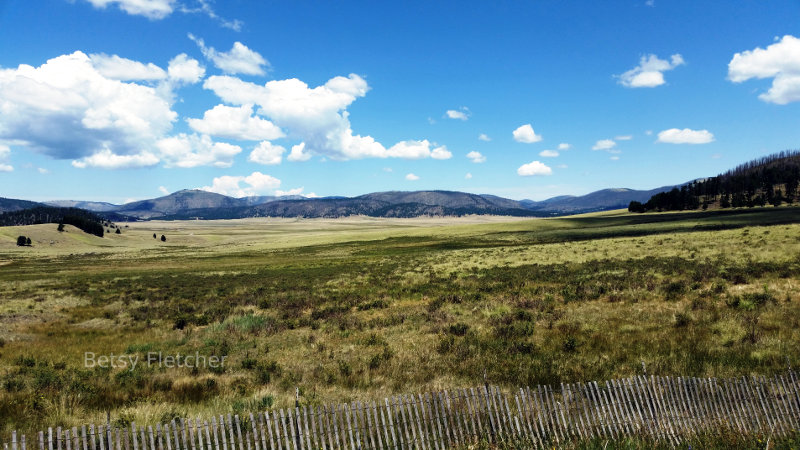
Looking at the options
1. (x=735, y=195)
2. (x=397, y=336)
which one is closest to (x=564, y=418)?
(x=397, y=336)

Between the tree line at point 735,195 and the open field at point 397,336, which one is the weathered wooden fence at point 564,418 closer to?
the open field at point 397,336

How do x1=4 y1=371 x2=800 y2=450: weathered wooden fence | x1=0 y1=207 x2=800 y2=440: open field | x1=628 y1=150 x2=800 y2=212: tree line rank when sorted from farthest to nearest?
x1=628 y1=150 x2=800 y2=212: tree line → x1=0 y1=207 x2=800 y2=440: open field → x1=4 y1=371 x2=800 y2=450: weathered wooden fence

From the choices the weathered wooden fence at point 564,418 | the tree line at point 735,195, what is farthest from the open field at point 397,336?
the tree line at point 735,195

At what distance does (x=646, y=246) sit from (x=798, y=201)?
143m

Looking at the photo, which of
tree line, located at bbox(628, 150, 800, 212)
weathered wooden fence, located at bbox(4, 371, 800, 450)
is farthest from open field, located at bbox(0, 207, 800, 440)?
tree line, located at bbox(628, 150, 800, 212)

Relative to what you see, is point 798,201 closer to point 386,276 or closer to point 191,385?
point 386,276

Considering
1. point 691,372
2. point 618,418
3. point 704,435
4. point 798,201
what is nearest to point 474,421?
point 618,418

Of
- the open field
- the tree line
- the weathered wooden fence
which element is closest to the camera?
the weathered wooden fence

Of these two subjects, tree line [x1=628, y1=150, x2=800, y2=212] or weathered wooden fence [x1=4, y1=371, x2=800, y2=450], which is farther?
tree line [x1=628, y1=150, x2=800, y2=212]

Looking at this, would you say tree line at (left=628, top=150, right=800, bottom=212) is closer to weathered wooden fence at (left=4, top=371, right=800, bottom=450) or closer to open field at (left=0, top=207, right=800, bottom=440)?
open field at (left=0, top=207, right=800, bottom=440)

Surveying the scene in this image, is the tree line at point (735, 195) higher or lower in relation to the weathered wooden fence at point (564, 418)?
higher

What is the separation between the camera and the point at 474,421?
25.2 feet

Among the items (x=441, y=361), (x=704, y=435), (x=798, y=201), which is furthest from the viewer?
(x=798, y=201)

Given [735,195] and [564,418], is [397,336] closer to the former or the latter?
[564,418]
